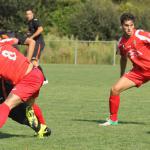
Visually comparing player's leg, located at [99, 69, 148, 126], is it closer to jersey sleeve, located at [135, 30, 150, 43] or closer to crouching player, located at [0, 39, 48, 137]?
jersey sleeve, located at [135, 30, 150, 43]

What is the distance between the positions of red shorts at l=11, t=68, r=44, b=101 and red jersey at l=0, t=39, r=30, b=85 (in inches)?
2.7

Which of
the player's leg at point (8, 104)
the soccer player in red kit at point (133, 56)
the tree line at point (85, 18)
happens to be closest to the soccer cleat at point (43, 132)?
the player's leg at point (8, 104)

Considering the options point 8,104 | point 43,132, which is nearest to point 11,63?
point 8,104

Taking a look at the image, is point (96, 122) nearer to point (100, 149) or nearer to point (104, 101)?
point (100, 149)

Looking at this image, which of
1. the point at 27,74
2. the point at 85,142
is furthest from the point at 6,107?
the point at 85,142

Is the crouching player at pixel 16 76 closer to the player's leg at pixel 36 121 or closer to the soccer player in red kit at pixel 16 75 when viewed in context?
the soccer player in red kit at pixel 16 75

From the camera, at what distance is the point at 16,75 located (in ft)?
24.8

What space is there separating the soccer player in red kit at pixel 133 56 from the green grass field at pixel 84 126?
1.30ft

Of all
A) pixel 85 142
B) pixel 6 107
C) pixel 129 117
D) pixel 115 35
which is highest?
pixel 6 107

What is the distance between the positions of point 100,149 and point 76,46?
2911 cm

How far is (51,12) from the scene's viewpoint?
48.9 m

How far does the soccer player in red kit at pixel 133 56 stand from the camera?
31.9 feet

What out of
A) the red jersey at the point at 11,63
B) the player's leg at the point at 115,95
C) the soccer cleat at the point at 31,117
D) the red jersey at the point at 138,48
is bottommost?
the player's leg at the point at 115,95

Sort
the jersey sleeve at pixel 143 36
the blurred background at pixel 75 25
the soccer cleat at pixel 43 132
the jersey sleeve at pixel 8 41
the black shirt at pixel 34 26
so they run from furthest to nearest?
the blurred background at pixel 75 25, the black shirt at pixel 34 26, the jersey sleeve at pixel 143 36, the soccer cleat at pixel 43 132, the jersey sleeve at pixel 8 41
